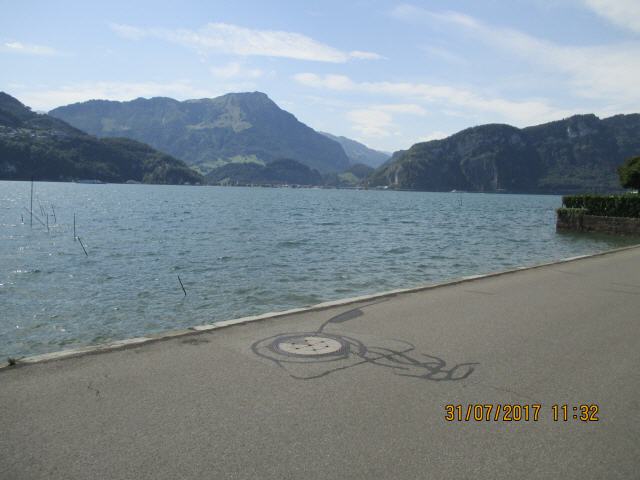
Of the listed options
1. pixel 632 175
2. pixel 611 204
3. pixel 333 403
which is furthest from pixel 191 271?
pixel 632 175

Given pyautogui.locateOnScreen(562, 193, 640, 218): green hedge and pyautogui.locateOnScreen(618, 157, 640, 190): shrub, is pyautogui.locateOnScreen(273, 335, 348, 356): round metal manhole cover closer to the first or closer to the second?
pyautogui.locateOnScreen(562, 193, 640, 218): green hedge

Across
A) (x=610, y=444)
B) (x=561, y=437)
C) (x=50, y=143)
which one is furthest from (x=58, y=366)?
(x=50, y=143)

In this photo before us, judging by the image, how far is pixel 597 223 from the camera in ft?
142

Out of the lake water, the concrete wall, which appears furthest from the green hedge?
the lake water

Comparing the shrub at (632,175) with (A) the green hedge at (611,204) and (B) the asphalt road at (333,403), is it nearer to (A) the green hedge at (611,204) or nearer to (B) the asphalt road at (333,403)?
(A) the green hedge at (611,204)

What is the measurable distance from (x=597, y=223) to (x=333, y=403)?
4443cm

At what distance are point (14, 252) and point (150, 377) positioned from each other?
83.2 feet

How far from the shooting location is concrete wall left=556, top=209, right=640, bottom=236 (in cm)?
3991

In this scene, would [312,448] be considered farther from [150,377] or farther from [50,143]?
[50,143]

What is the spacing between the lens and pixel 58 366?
624cm

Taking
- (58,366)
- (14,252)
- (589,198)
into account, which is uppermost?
(589,198)

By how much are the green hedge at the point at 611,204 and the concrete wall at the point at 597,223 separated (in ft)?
2.21

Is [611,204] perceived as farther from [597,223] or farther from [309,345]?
[309,345]

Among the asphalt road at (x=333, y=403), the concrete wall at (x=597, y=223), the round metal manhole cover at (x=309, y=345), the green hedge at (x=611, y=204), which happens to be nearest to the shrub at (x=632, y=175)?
the green hedge at (x=611, y=204)
